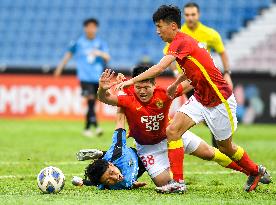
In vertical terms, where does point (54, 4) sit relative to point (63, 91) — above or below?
above

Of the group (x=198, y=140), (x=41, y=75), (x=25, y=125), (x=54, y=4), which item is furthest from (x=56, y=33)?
(x=198, y=140)

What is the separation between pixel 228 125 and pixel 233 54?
15857 millimetres

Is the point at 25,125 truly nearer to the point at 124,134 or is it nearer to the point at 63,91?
the point at 63,91

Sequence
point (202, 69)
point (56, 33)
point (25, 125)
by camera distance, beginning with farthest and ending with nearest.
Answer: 1. point (56, 33)
2. point (25, 125)
3. point (202, 69)

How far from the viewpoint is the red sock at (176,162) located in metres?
8.18

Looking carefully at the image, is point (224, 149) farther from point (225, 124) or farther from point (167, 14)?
point (167, 14)

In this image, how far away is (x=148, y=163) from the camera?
8875mm

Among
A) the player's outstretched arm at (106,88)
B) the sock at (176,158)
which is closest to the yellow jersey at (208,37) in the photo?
the player's outstretched arm at (106,88)

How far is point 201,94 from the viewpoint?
8.26 m

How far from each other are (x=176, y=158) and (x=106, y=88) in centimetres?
102

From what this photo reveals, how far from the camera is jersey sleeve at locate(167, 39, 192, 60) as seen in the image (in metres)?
7.95

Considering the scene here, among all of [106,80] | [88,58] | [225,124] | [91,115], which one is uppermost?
[106,80]

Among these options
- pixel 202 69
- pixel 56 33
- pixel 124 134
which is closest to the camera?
pixel 202 69

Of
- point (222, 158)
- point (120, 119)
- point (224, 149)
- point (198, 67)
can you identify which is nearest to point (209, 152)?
point (222, 158)
